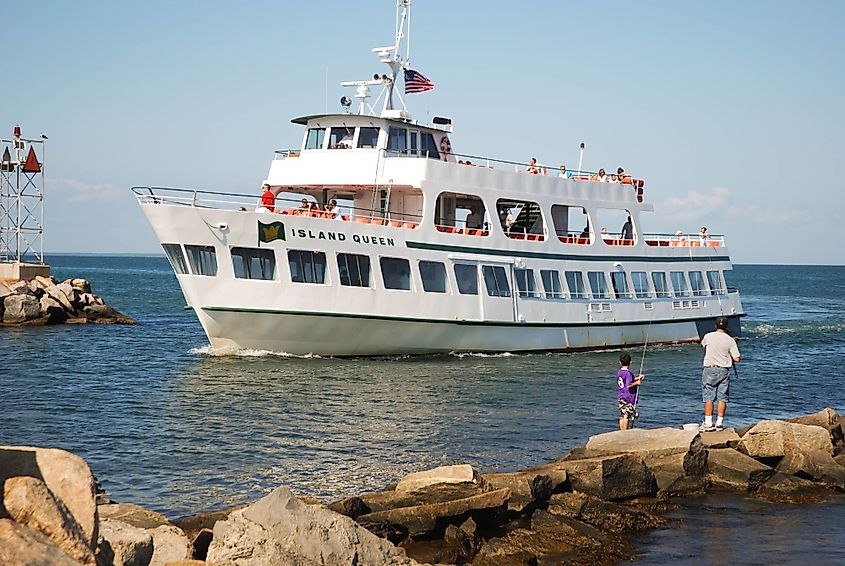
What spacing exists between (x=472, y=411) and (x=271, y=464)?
5.79 m

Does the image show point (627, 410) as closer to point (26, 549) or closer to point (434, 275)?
point (26, 549)

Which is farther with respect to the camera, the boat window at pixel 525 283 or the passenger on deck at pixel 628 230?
the passenger on deck at pixel 628 230

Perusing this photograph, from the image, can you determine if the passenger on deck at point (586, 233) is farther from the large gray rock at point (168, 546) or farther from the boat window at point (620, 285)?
the large gray rock at point (168, 546)

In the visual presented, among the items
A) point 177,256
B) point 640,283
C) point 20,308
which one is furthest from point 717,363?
point 20,308

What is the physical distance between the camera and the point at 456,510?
10312 millimetres

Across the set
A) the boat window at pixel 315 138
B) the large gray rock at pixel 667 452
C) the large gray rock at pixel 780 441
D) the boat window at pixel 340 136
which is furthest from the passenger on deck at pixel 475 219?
the large gray rock at pixel 780 441

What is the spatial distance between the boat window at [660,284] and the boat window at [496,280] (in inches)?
287

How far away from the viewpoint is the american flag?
28359 mm

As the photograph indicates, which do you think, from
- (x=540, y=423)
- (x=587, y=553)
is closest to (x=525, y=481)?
(x=587, y=553)

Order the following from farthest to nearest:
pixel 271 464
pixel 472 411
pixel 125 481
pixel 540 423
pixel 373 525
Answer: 1. pixel 472 411
2. pixel 540 423
3. pixel 271 464
4. pixel 125 481
5. pixel 373 525

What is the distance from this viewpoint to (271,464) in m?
14.4

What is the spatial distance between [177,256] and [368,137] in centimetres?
652

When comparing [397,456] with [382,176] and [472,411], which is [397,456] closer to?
[472,411]

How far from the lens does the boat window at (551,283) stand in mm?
28359
